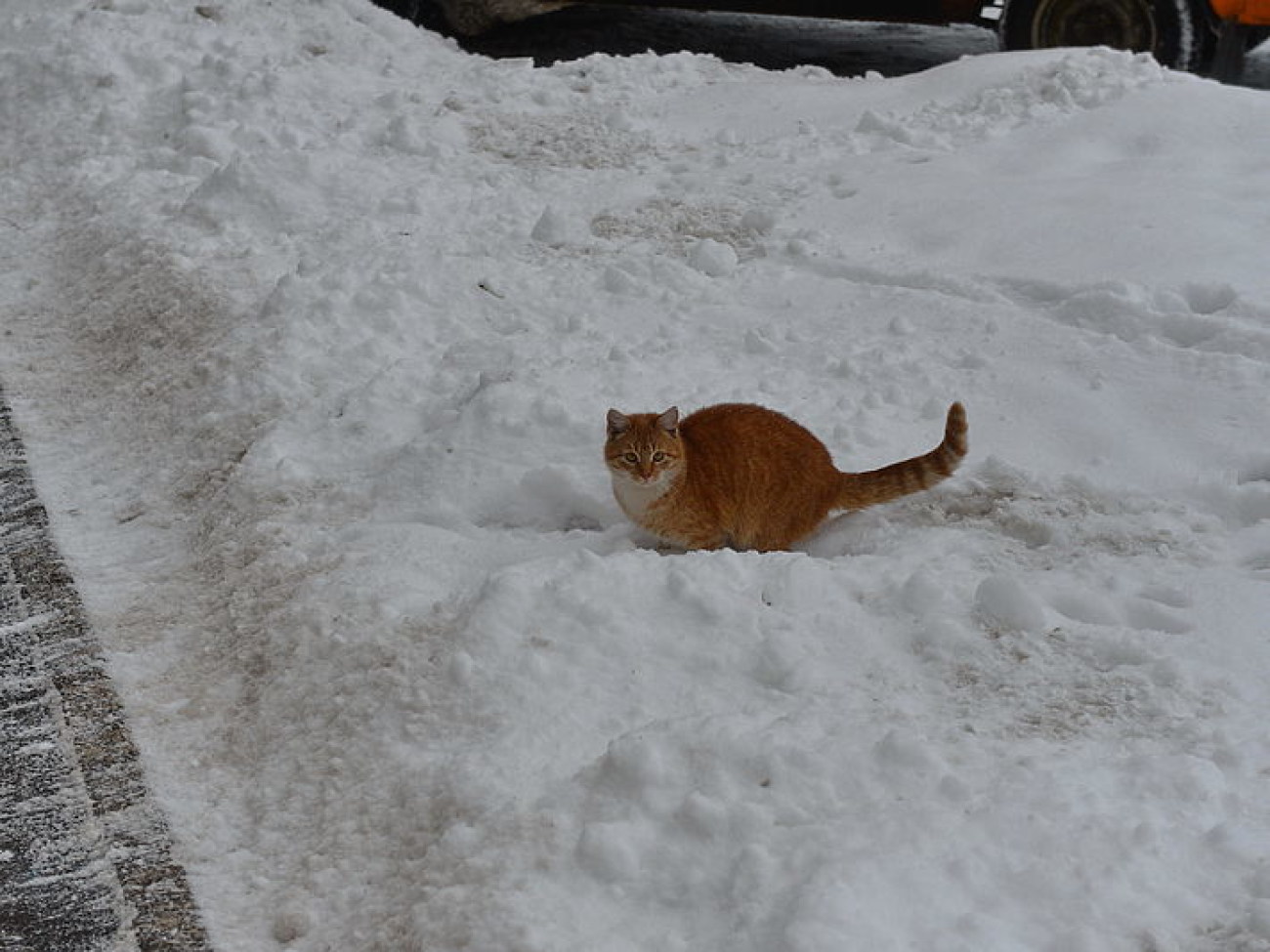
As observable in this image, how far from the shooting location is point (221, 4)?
33.3ft

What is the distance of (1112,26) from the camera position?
10.3m

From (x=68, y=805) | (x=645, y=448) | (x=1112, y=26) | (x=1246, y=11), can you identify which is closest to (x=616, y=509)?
(x=645, y=448)

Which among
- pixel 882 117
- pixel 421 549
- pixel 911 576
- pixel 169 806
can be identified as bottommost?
pixel 169 806

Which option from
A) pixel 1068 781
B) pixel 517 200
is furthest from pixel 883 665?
pixel 517 200

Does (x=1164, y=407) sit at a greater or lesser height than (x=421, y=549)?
greater

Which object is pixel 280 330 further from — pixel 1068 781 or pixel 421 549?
pixel 1068 781

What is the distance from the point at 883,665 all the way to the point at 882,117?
461 cm

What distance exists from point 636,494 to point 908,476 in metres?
0.85

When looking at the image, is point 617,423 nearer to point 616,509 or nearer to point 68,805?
point 616,509

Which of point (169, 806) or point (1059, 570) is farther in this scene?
point (1059, 570)

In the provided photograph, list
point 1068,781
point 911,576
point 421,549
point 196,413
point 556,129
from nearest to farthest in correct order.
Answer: point 1068,781 < point 911,576 < point 421,549 < point 196,413 < point 556,129

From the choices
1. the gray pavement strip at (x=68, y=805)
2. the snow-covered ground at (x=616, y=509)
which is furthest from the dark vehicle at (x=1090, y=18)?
the gray pavement strip at (x=68, y=805)

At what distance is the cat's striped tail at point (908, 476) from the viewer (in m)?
4.75

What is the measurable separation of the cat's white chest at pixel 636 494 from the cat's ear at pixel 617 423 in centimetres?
14
